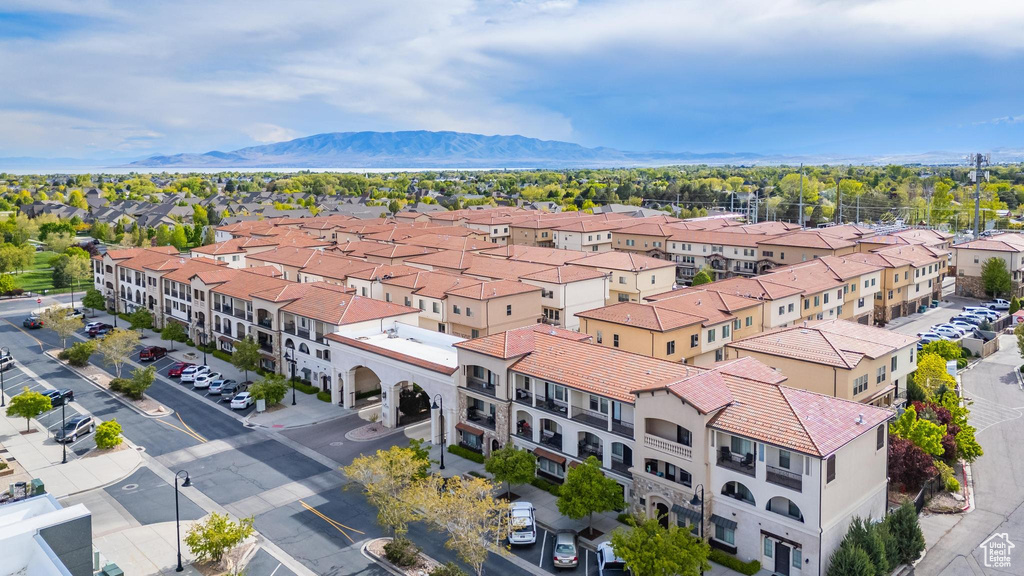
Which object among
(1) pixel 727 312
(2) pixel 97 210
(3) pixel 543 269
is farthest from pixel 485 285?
(2) pixel 97 210

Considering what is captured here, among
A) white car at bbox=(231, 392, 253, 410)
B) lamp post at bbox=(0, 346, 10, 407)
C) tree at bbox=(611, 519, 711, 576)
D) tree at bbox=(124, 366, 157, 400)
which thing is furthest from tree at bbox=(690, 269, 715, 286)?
lamp post at bbox=(0, 346, 10, 407)

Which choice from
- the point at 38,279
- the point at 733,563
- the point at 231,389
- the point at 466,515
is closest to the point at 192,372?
the point at 231,389

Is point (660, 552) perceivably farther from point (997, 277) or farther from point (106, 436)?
point (997, 277)

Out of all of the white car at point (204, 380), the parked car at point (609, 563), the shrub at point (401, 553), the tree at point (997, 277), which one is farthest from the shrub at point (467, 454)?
the tree at point (997, 277)

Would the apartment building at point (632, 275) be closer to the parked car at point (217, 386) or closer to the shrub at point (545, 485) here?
the shrub at point (545, 485)

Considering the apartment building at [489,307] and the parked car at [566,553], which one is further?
the apartment building at [489,307]
